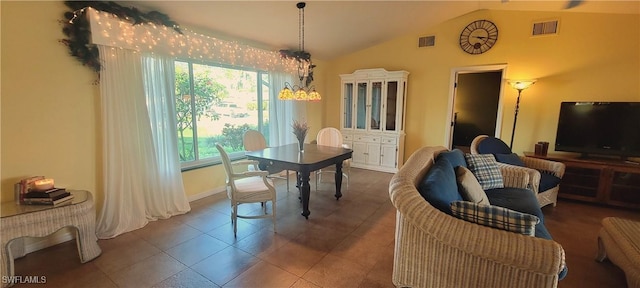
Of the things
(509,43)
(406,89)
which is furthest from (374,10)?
(509,43)

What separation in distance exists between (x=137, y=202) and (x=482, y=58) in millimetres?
5173

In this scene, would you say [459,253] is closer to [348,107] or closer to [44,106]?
[44,106]

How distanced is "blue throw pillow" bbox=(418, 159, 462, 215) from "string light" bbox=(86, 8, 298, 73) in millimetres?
2935

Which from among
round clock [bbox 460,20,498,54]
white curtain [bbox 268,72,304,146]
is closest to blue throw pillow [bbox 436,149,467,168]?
round clock [bbox 460,20,498,54]

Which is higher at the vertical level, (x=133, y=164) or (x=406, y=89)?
(x=406, y=89)

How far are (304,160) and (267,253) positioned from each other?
1.01 meters

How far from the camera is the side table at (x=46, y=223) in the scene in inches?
71.7

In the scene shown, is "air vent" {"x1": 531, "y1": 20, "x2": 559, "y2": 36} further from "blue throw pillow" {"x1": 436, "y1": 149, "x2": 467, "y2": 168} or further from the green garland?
the green garland

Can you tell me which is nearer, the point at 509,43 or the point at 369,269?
the point at 369,269

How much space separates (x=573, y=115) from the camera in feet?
11.7

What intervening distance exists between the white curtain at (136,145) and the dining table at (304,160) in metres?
0.97

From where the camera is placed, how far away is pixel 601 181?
3334 mm

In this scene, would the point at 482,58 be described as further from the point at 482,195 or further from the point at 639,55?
the point at 482,195

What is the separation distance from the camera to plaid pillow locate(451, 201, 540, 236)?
1321mm
